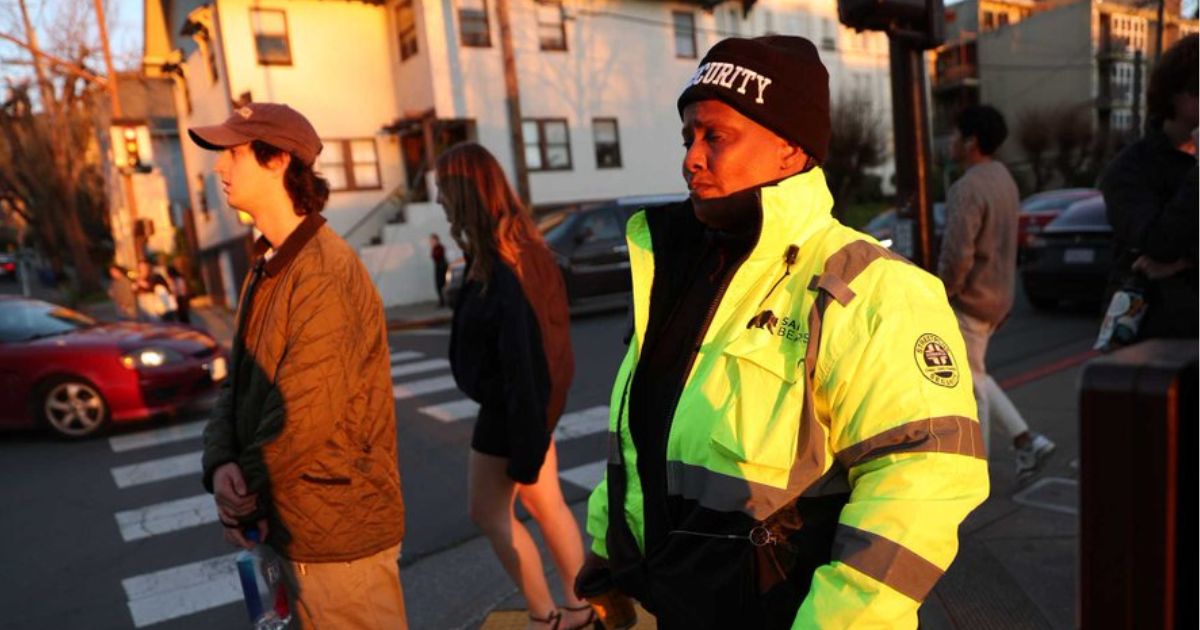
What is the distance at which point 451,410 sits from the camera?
7559 mm

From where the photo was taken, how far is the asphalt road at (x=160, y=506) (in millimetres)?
4125

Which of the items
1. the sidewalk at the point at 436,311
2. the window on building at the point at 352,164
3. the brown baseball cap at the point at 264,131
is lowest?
the sidewalk at the point at 436,311

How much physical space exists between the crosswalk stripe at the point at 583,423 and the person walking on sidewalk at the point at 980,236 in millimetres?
3063

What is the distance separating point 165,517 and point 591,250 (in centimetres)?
879

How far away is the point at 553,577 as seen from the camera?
12.8ft

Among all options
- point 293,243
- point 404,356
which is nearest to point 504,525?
point 293,243

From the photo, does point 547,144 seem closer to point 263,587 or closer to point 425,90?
point 425,90

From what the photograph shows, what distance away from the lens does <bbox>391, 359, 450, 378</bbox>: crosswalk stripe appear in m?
9.67

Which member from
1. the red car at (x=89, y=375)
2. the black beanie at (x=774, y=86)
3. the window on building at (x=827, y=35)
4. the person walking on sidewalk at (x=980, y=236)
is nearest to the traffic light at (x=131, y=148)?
the red car at (x=89, y=375)

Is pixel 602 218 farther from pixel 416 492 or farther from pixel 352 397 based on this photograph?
pixel 352 397

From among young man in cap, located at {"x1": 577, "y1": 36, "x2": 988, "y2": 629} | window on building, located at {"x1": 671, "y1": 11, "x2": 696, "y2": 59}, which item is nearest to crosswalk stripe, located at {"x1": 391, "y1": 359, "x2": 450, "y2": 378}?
young man in cap, located at {"x1": 577, "y1": 36, "x2": 988, "y2": 629}

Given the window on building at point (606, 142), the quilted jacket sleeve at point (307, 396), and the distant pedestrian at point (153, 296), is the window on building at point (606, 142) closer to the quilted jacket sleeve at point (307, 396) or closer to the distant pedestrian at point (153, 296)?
the distant pedestrian at point (153, 296)

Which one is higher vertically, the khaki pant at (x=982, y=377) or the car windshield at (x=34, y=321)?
the car windshield at (x=34, y=321)

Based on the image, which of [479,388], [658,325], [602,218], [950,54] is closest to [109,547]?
[479,388]
